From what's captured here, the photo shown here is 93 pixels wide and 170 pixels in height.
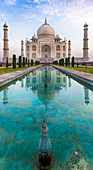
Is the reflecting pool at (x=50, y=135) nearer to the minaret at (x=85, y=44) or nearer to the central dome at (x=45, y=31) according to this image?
the minaret at (x=85, y=44)

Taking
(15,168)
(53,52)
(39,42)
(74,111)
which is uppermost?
(39,42)

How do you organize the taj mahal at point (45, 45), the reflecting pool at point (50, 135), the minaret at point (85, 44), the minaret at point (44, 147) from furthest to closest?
the taj mahal at point (45, 45) < the minaret at point (85, 44) < the reflecting pool at point (50, 135) < the minaret at point (44, 147)

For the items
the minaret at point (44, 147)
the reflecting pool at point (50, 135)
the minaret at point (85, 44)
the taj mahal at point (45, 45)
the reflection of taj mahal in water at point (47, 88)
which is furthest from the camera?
the taj mahal at point (45, 45)

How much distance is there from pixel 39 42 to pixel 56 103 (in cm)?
5029

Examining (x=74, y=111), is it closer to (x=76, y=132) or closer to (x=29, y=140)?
(x=76, y=132)

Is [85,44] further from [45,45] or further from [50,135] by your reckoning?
[50,135]

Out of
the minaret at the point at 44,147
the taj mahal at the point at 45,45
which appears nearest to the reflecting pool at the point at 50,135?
the minaret at the point at 44,147

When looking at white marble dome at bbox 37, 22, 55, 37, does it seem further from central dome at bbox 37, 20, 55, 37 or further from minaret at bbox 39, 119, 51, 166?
minaret at bbox 39, 119, 51, 166

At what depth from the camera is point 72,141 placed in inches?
82.1

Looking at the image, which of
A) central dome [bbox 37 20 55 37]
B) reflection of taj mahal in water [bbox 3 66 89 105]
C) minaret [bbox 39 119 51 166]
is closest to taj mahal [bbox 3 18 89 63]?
central dome [bbox 37 20 55 37]

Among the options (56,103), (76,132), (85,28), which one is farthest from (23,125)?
(85,28)

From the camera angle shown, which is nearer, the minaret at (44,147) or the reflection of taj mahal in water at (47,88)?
the minaret at (44,147)

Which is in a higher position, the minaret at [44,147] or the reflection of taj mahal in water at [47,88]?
the reflection of taj mahal in water at [47,88]

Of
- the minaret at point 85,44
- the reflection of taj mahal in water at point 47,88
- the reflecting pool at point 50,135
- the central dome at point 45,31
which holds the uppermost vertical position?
the central dome at point 45,31
